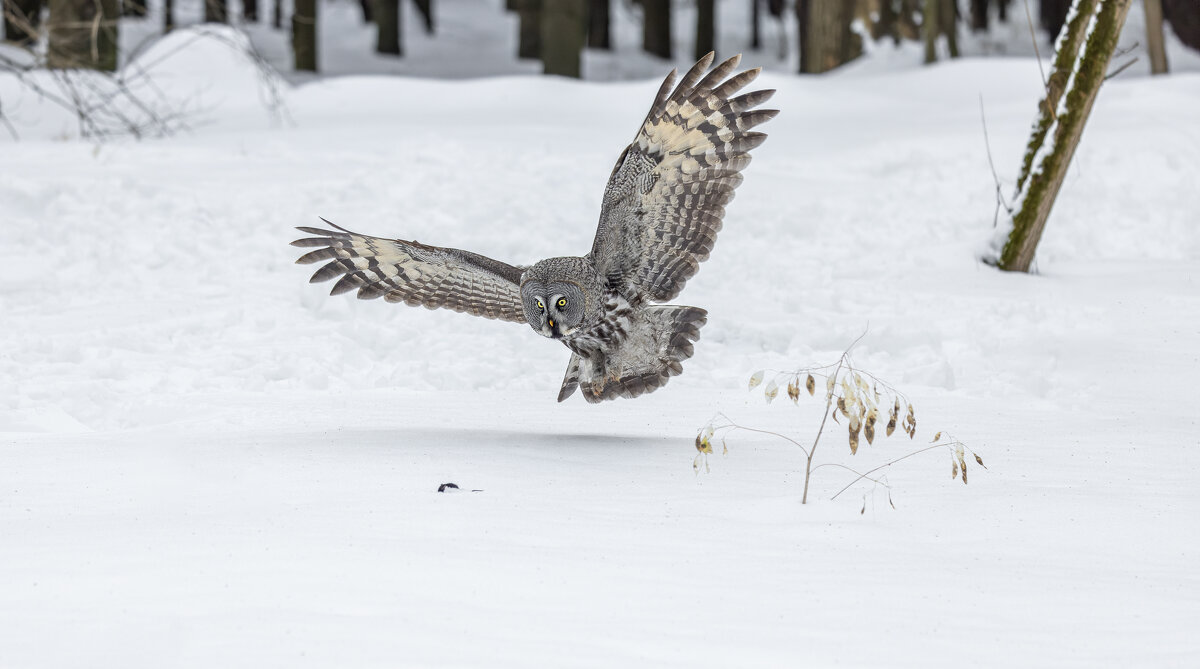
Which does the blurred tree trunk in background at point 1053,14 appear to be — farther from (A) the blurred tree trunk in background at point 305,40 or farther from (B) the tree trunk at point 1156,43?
(A) the blurred tree trunk in background at point 305,40

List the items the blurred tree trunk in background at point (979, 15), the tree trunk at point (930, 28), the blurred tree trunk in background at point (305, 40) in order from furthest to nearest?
1. the blurred tree trunk in background at point (979, 15)
2. the blurred tree trunk in background at point (305, 40)
3. the tree trunk at point (930, 28)

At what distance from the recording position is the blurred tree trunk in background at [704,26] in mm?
23641

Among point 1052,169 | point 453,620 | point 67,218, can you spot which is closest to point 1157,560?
point 453,620

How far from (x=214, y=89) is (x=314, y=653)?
10.7 metres

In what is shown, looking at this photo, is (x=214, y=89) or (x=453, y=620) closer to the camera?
(x=453, y=620)

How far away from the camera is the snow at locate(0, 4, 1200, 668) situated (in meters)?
2.65

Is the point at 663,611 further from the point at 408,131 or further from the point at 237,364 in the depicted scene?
the point at 408,131

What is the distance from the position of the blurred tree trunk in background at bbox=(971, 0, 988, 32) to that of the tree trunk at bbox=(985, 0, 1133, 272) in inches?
885

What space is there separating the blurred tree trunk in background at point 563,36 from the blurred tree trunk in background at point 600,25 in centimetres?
1180

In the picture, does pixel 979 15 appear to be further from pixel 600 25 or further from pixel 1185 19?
pixel 1185 19

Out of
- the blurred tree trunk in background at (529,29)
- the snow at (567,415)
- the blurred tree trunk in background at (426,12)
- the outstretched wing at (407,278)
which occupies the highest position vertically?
A: the blurred tree trunk in background at (426,12)

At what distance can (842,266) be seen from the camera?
738cm

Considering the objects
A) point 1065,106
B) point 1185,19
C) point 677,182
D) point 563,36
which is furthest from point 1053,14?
point 677,182

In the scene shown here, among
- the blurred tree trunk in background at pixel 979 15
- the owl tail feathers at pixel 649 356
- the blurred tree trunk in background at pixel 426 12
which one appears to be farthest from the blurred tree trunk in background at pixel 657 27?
the owl tail feathers at pixel 649 356
